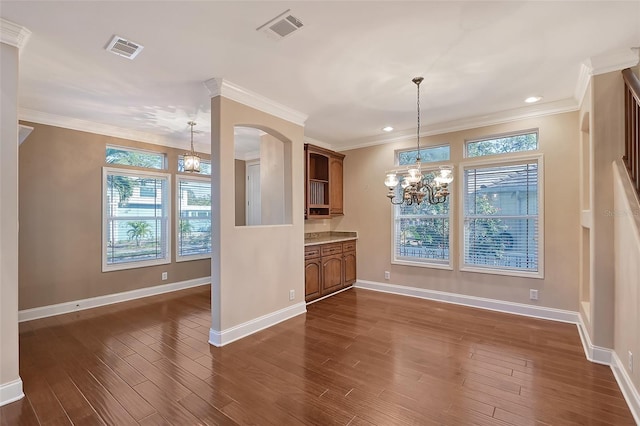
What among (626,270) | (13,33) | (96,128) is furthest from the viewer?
(96,128)

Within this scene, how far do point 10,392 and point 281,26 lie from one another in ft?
11.5

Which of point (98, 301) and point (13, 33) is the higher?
point (13, 33)

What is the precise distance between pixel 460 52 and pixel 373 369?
3.03 meters

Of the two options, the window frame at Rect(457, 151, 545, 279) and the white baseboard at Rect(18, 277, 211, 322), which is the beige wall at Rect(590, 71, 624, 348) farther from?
the white baseboard at Rect(18, 277, 211, 322)

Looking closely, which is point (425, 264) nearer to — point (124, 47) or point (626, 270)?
point (626, 270)

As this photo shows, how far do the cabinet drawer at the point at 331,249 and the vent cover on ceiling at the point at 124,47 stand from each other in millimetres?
3594

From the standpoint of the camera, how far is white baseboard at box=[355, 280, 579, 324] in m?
3.93

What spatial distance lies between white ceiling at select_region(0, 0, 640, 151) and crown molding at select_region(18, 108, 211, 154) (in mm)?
32

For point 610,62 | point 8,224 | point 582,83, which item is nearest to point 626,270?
point 610,62

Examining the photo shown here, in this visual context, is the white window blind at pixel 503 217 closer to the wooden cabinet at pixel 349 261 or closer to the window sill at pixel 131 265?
the wooden cabinet at pixel 349 261

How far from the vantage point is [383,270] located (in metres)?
5.51

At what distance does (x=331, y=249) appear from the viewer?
206 inches

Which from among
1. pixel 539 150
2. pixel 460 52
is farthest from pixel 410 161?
pixel 460 52

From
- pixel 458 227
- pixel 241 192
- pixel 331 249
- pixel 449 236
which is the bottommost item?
pixel 331 249
